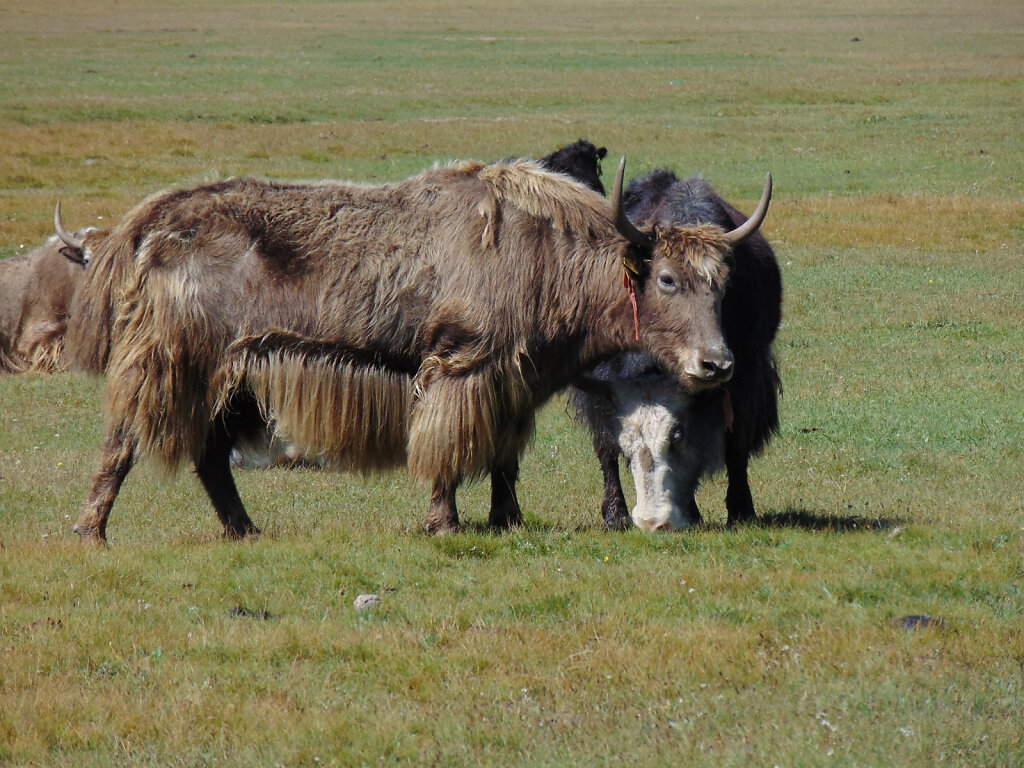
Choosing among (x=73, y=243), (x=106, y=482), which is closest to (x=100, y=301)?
(x=106, y=482)

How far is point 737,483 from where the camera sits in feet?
29.6

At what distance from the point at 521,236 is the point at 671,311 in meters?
1.04

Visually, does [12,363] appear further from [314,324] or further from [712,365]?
[712,365]

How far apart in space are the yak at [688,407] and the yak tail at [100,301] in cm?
295

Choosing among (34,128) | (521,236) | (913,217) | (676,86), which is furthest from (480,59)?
(521,236)

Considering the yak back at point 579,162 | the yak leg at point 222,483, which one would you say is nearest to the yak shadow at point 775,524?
the yak leg at point 222,483

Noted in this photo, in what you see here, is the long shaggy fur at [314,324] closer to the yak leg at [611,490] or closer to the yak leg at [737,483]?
the yak leg at [611,490]

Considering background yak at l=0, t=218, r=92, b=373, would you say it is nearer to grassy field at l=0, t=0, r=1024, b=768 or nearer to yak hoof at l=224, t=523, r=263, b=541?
grassy field at l=0, t=0, r=1024, b=768

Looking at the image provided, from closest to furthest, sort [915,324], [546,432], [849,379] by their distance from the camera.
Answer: [546,432] < [849,379] < [915,324]

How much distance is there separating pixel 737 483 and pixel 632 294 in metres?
1.98

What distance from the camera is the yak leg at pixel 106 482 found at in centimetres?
791

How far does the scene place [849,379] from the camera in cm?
1452

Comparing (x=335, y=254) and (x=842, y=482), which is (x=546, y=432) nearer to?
(x=842, y=482)

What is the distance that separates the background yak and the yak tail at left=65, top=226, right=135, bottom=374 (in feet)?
29.3
